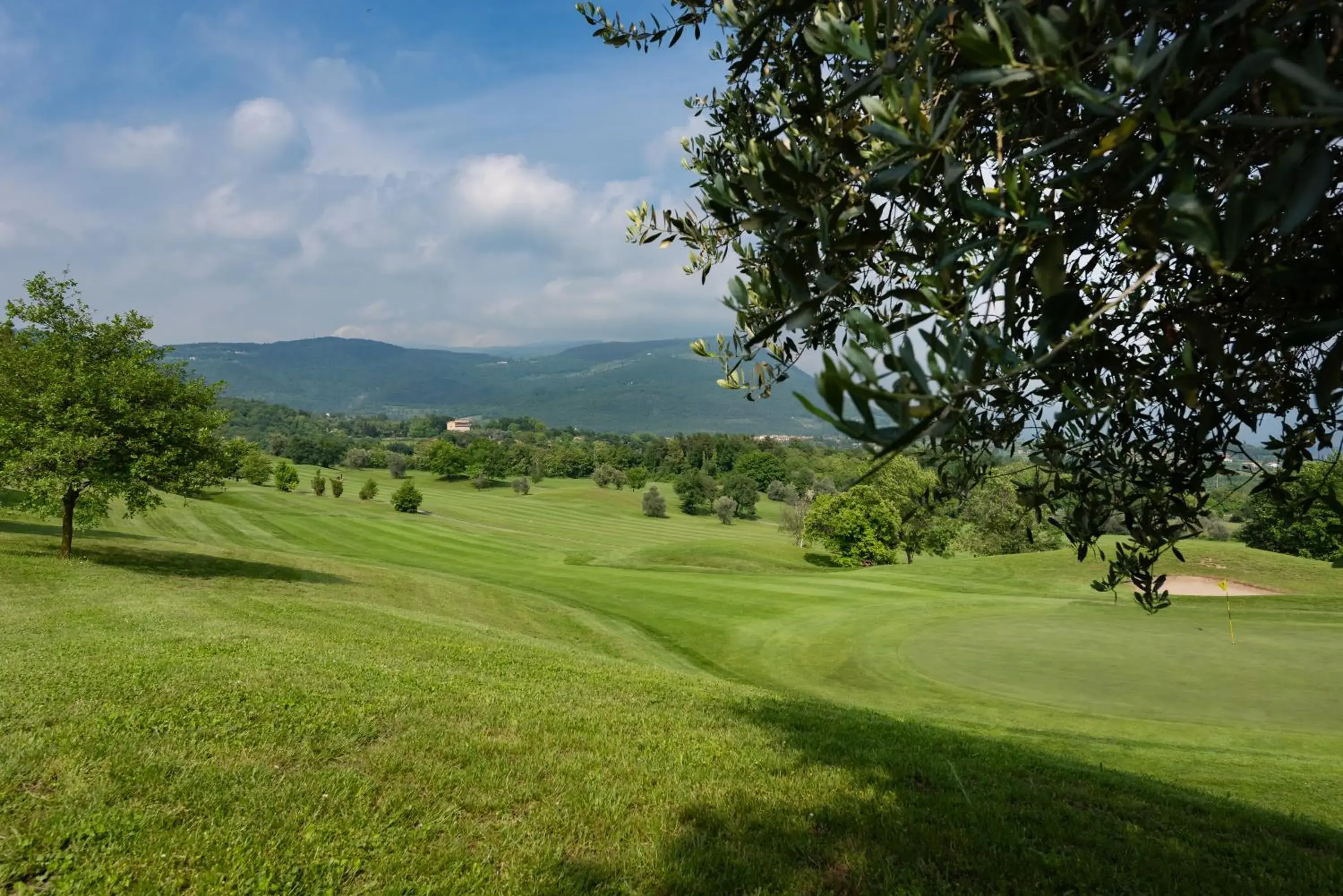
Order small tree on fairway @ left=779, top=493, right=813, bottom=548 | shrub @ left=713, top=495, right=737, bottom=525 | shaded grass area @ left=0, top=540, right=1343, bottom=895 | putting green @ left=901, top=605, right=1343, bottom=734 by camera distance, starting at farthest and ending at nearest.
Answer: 1. shrub @ left=713, top=495, right=737, bottom=525
2. small tree on fairway @ left=779, top=493, right=813, bottom=548
3. putting green @ left=901, top=605, right=1343, bottom=734
4. shaded grass area @ left=0, top=540, right=1343, bottom=895

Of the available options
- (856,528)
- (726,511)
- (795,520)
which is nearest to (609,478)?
(726,511)

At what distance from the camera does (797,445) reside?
636ft

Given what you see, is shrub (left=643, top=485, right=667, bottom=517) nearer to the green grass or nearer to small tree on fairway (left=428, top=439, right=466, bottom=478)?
small tree on fairway (left=428, top=439, right=466, bottom=478)

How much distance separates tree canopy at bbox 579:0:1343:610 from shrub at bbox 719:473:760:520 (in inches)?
4251

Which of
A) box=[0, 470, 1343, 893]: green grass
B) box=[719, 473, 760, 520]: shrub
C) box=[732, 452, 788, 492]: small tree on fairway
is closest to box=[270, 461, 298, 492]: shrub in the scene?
box=[719, 473, 760, 520]: shrub

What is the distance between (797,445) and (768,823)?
192m

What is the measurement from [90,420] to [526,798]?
20.6 meters

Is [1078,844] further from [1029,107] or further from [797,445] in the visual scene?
[797,445]

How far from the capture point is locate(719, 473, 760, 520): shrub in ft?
372

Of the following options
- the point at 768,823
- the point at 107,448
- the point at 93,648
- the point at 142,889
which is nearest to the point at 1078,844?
the point at 768,823

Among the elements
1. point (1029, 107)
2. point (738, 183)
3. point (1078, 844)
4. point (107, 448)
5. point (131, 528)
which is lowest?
point (131, 528)

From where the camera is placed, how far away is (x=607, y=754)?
6801 mm

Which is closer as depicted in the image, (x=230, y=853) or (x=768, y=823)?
(x=230, y=853)

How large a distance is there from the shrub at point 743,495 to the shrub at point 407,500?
51072 millimetres
